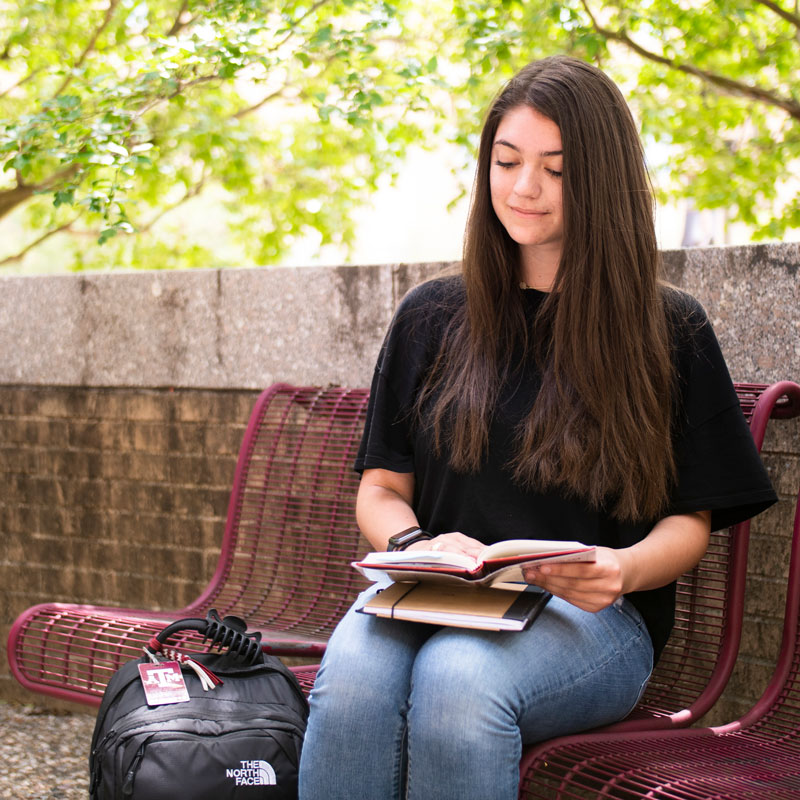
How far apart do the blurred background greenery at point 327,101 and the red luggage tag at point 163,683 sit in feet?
5.88

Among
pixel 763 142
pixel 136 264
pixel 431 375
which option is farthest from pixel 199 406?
pixel 136 264

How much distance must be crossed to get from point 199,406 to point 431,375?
1639mm

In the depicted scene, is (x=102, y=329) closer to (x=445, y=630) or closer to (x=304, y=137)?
(x=445, y=630)

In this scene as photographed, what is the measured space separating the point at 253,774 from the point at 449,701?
1.80 ft

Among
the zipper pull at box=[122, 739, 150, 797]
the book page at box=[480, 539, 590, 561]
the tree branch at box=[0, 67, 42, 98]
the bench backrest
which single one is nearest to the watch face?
the book page at box=[480, 539, 590, 561]

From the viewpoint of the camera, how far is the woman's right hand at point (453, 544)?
212 cm

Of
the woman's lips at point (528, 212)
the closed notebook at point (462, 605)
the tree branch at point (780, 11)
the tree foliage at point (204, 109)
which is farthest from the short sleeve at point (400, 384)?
the tree branch at point (780, 11)

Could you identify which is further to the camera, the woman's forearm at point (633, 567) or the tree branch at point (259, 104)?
the tree branch at point (259, 104)

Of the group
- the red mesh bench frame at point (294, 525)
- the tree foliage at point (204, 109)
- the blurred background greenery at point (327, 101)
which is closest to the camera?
the red mesh bench frame at point (294, 525)

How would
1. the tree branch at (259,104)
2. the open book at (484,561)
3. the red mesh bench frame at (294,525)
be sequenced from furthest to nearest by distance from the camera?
the tree branch at (259,104) < the red mesh bench frame at (294,525) < the open book at (484,561)

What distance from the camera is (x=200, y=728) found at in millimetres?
2207

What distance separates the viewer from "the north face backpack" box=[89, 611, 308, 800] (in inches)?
84.4

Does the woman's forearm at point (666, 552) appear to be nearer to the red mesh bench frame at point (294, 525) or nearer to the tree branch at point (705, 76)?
the red mesh bench frame at point (294, 525)

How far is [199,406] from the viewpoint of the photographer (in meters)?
3.96
